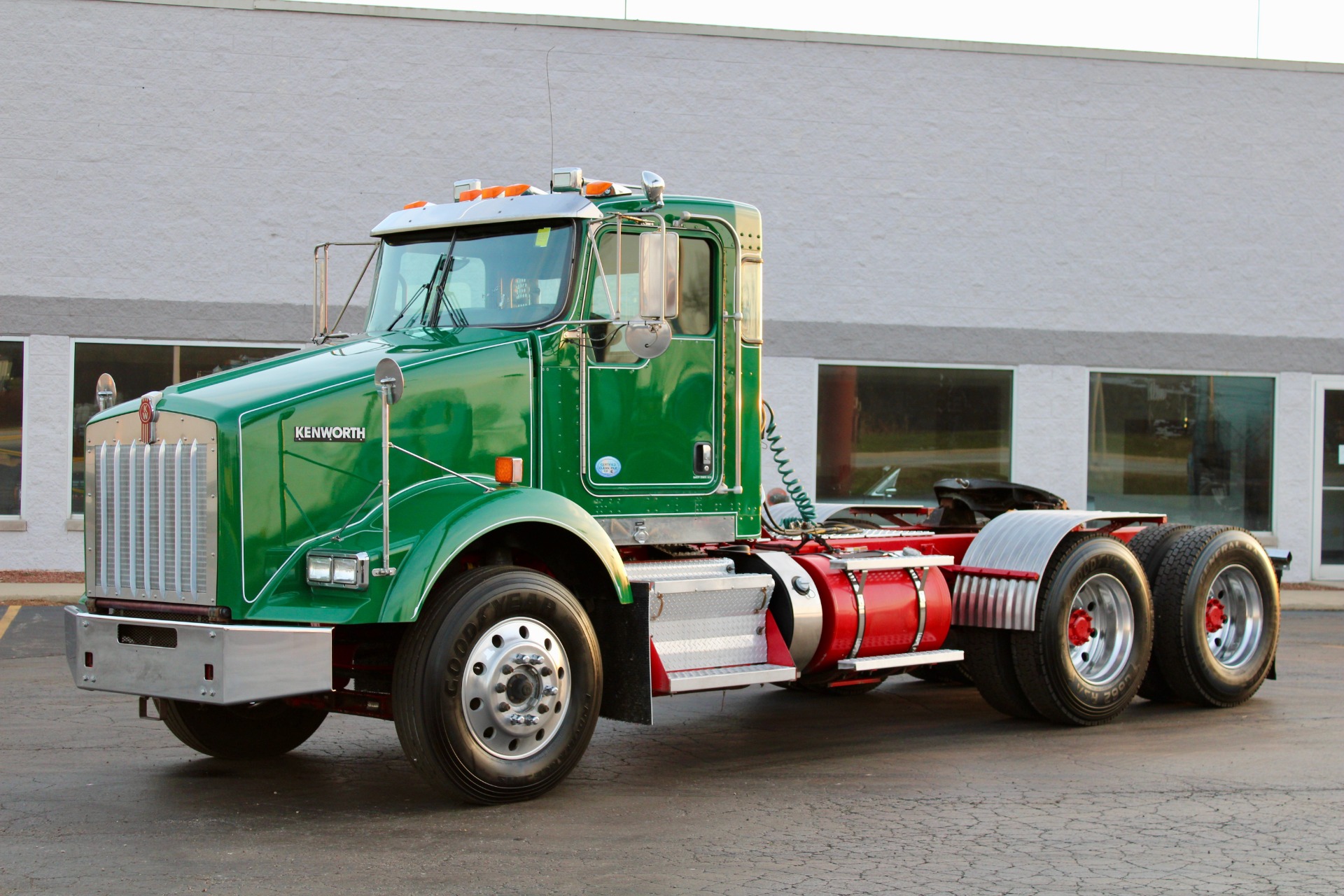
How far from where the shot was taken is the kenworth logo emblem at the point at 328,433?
22.2 feet

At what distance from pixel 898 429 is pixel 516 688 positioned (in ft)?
41.6

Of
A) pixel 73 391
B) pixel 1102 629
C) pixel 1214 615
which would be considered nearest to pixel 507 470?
pixel 1102 629

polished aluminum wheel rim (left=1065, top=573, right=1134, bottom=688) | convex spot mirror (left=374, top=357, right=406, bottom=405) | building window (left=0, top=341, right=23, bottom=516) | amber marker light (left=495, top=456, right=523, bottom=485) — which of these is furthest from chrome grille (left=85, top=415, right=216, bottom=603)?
building window (left=0, top=341, right=23, bottom=516)

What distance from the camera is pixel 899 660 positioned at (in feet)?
28.7

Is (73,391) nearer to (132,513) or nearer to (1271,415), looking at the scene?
(132,513)

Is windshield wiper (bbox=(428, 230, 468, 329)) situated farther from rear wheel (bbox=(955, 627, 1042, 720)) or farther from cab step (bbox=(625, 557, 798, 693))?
rear wheel (bbox=(955, 627, 1042, 720))

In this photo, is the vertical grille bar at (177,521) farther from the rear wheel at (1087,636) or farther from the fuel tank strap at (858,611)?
the rear wheel at (1087,636)

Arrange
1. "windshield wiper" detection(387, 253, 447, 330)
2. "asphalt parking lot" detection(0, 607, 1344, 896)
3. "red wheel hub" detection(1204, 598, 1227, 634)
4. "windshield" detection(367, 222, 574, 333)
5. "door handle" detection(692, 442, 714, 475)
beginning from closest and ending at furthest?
"asphalt parking lot" detection(0, 607, 1344, 896), "windshield" detection(367, 222, 574, 333), "windshield wiper" detection(387, 253, 447, 330), "door handle" detection(692, 442, 714, 475), "red wheel hub" detection(1204, 598, 1227, 634)

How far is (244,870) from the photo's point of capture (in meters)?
5.76

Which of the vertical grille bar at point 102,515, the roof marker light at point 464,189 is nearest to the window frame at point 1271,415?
the roof marker light at point 464,189

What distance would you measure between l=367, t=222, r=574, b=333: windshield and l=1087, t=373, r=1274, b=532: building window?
13092 millimetres

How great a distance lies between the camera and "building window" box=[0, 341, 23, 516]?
57.9 ft

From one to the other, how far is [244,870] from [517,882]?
3.42 feet

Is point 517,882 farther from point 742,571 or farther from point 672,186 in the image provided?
point 672,186
